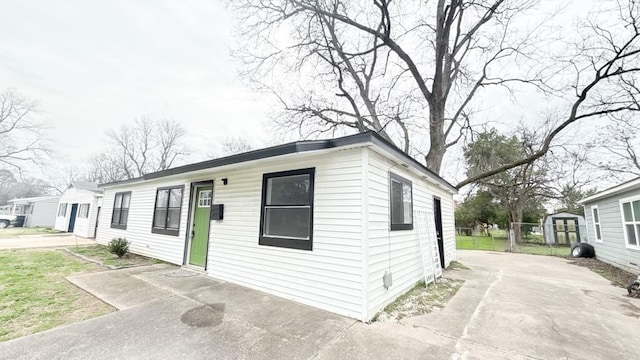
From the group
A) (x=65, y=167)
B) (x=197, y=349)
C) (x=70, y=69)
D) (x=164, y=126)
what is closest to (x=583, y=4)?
(x=197, y=349)

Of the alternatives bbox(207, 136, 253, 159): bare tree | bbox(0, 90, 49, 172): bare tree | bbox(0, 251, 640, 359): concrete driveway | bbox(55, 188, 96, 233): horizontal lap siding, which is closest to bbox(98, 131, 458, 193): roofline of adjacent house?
bbox(0, 251, 640, 359): concrete driveway

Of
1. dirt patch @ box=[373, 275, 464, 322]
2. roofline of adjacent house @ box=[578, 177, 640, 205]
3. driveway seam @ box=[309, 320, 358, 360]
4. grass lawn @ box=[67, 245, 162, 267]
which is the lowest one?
dirt patch @ box=[373, 275, 464, 322]

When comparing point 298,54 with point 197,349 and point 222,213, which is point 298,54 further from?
point 197,349

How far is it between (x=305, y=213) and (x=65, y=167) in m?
48.2

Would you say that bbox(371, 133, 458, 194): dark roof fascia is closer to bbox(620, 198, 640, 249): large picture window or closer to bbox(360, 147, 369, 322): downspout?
bbox(360, 147, 369, 322): downspout

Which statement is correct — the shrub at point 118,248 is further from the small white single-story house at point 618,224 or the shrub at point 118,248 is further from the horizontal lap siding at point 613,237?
the horizontal lap siding at point 613,237

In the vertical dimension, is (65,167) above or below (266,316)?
above

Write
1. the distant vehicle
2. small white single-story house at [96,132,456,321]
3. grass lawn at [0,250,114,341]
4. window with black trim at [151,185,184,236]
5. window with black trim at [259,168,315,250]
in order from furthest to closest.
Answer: the distant vehicle → window with black trim at [151,185,184,236] → window with black trim at [259,168,315,250] → small white single-story house at [96,132,456,321] → grass lawn at [0,250,114,341]

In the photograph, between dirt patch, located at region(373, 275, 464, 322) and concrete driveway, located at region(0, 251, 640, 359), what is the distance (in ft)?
0.59

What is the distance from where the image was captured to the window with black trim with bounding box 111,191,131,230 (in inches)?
366

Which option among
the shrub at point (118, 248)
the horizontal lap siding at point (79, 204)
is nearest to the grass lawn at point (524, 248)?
the shrub at point (118, 248)

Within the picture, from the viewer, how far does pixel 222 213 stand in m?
5.52

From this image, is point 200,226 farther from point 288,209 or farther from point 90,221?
point 90,221

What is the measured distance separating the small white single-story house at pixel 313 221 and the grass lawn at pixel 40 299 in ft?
6.89
